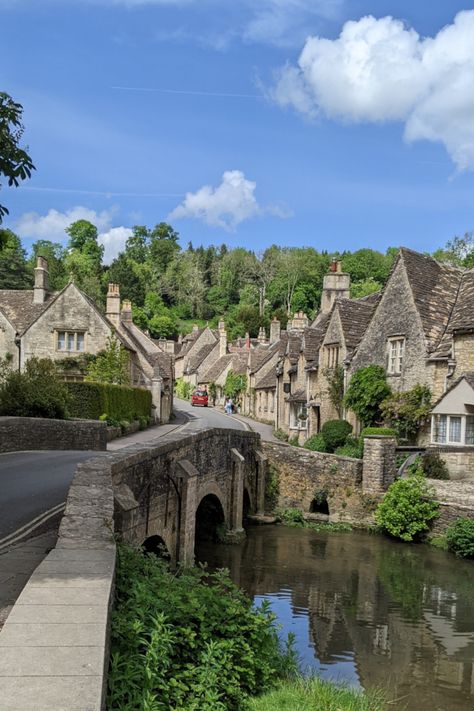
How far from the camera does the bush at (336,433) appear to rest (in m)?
34.6

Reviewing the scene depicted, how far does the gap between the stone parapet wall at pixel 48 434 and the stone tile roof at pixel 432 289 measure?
1464cm

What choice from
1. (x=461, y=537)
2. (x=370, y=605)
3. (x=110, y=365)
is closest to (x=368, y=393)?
(x=461, y=537)

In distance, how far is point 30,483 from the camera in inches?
615

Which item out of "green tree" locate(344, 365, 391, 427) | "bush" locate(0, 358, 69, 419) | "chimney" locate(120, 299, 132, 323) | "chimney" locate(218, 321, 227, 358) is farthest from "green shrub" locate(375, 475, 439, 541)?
"chimney" locate(218, 321, 227, 358)

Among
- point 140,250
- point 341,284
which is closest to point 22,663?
point 341,284

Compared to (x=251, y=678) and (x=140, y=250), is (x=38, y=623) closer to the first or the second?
(x=251, y=678)

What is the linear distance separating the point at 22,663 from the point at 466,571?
20.2m

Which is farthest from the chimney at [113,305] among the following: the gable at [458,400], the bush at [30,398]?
the gable at [458,400]

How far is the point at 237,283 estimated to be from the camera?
14312cm

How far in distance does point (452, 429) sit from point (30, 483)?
744 inches

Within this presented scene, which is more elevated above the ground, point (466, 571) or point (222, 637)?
point (222, 637)

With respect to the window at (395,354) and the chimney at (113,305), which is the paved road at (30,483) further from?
the chimney at (113,305)

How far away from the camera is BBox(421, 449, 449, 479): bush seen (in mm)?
27734

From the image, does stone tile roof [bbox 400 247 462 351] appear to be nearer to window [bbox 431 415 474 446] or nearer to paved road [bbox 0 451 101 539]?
window [bbox 431 415 474 446]
